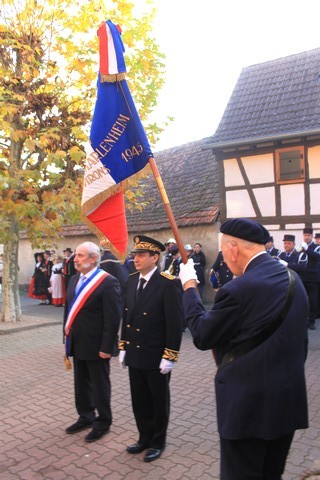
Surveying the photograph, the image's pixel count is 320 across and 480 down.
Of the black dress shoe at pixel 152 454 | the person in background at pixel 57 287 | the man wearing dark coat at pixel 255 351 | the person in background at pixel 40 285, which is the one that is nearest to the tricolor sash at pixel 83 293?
the black dress shoe at pixel 152 454

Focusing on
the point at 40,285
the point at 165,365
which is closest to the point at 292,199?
the point at 40,285

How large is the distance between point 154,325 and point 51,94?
25.7 ft

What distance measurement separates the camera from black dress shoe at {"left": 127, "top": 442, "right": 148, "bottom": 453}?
4.16 m

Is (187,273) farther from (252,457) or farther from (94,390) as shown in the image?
(94,390)

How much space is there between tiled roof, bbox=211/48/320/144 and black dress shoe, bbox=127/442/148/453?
1033cm

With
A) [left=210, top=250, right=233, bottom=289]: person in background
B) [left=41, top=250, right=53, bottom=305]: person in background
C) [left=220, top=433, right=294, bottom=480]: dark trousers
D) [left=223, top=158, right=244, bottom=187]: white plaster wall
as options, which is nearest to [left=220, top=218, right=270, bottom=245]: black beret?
[left=220, top=433, right=294, bottom=480]: dark trousers

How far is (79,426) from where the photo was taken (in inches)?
185

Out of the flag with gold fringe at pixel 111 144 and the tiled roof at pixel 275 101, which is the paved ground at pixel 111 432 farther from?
the tiled roof at pixel 275 101

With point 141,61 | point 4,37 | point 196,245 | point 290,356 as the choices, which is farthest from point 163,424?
point 196,245

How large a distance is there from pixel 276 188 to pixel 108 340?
33.0 feet

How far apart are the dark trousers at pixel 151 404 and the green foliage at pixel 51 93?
6.31m

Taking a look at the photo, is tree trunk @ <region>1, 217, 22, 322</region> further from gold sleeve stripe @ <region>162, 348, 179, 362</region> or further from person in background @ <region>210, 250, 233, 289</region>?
gold sleeve stripe @ <region>162, 348, 179, 362</region>

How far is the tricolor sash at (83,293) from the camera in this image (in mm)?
4586

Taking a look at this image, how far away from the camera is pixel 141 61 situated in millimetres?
10047
